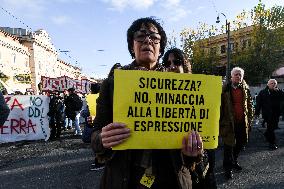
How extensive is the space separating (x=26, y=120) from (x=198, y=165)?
11.6m

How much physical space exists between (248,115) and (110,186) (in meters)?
4.94

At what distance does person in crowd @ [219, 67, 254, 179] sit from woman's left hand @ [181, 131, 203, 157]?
4325mm

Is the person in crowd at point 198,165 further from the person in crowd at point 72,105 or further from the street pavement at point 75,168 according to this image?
the person in crowd at point 72,105

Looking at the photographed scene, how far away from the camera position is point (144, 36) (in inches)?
78.9

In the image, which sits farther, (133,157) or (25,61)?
(25,61)

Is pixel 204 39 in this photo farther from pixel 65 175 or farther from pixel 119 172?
pixel 119 172

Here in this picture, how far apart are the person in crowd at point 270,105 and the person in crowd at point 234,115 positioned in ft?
10.2

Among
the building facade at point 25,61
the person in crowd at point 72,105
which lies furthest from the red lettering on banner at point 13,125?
the building facade at point 25,61

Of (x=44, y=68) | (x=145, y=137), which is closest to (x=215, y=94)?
(x=145, y=137)

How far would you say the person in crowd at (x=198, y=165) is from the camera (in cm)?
208

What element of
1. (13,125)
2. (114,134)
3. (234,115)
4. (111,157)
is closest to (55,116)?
A: (13,125)

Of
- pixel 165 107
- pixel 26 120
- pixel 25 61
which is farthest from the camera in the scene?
pixel 25 61

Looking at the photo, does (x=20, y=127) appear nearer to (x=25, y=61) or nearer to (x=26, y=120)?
(x=26, y=120)

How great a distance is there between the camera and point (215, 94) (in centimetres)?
181
